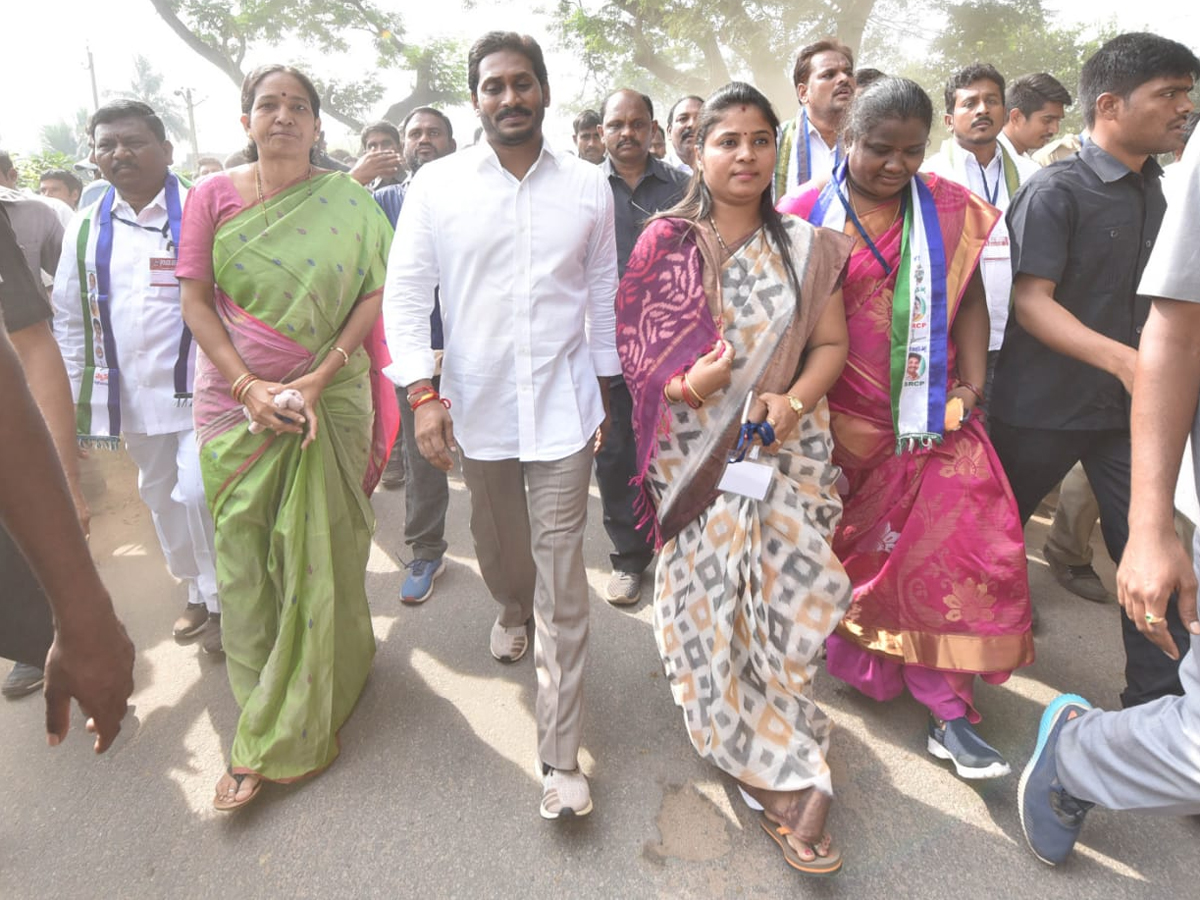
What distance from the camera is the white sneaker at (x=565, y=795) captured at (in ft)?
6.59

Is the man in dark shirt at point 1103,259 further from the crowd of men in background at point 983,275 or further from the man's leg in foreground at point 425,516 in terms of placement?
the man's leg in foreground at point 425,516

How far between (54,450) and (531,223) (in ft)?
4.79

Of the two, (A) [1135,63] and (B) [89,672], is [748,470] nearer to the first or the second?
(B) [89,672]

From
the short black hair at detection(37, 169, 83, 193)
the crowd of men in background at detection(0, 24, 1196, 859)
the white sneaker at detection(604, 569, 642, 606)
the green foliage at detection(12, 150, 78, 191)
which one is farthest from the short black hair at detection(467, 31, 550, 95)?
the green foliage at detection(12, 150, 78, 191)

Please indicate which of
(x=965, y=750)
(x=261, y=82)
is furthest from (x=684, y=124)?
(x=965, y=750)

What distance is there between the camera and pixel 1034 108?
180 inches

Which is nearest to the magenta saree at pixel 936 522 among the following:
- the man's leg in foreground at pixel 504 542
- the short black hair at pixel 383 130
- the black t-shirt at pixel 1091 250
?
the black t-shirt at pixel 1091 250

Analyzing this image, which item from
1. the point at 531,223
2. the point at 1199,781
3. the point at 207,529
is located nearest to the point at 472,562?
the point at 207,529

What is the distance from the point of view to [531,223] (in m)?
2.21

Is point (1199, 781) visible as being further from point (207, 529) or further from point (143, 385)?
point (143, 385)

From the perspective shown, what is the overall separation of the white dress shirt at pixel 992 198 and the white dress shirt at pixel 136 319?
9.94 ft

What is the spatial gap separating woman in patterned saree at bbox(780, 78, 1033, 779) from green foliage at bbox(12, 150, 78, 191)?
11330 mm

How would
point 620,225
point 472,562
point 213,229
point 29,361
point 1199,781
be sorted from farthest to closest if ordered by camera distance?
1. point 472,562
2. point 620,225
3. point 213,229
4. point 29,361
5. point 1199,781

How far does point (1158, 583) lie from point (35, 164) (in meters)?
14.2
